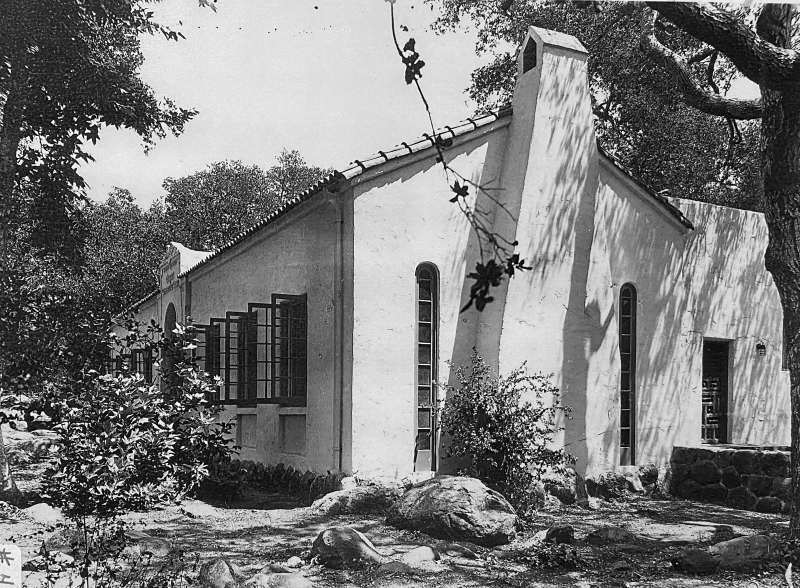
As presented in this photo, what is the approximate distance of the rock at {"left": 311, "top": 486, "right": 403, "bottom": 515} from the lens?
382 inches

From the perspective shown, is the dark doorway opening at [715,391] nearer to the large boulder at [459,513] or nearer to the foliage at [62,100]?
the large boulder at [459,513]

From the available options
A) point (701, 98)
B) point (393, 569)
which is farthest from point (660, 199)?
point (393, 569)

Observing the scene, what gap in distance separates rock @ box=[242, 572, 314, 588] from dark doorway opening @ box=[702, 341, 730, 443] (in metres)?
8.73

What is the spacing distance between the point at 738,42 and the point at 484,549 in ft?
18.0

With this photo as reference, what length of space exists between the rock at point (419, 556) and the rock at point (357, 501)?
2213 mm

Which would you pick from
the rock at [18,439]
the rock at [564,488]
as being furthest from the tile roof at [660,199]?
the rock at [18,439]

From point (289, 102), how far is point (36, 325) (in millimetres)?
3297

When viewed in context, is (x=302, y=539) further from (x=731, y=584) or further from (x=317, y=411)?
(x=731, y=584)

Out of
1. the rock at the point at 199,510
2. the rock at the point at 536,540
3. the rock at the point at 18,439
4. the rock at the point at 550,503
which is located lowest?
the rock at the point at 199,510

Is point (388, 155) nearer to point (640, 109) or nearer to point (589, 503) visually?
point (589, 503)

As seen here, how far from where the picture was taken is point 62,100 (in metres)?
8.01

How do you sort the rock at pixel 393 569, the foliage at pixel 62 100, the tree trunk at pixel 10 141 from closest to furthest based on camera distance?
the rock at pixel 393 569, the foliage at pixel 62 100, the tree trunk at pixel 10 141

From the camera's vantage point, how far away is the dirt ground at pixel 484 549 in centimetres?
693

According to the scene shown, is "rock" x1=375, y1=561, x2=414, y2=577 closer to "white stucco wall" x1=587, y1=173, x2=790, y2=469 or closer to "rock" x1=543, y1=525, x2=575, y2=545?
"rock" x1=543, y1=525, x2=575, y2=545
